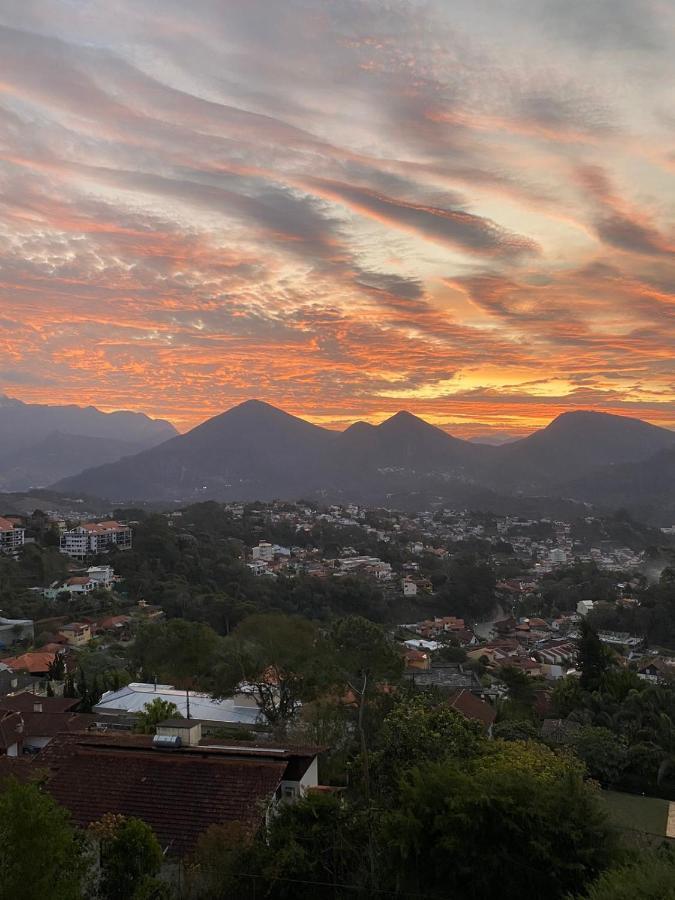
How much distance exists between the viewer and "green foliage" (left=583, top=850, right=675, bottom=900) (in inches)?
178

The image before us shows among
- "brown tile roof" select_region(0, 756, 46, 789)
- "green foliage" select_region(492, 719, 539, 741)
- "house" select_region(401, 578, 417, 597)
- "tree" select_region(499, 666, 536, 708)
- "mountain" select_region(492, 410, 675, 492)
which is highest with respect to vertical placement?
"mountain" select_region(492, 410, 675, 492)

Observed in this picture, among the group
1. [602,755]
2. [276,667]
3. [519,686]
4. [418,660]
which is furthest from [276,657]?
[418,660]

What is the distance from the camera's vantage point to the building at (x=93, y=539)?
155 feet

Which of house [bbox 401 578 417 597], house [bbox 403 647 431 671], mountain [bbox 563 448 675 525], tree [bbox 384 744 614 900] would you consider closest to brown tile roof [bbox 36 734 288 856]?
tree [bbox 384 744 614 900]

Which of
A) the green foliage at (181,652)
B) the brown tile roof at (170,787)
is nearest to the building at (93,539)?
the green foliage at (181,652)

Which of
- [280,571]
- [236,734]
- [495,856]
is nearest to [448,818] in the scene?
[495,856]

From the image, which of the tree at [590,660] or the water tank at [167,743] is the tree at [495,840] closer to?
the water tank at [167,743]

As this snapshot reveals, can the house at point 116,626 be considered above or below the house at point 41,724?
below

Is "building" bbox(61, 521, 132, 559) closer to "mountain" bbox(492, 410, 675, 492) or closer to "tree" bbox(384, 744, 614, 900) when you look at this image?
"tree" bbox(384, 744, 614, 900)

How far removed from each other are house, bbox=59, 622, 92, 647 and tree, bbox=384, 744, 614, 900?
80.8 ft

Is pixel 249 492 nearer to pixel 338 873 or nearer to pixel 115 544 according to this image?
pixel 115 544

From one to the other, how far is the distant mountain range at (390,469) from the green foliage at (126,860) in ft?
368

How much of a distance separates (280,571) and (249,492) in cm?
10167

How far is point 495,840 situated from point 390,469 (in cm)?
17316
